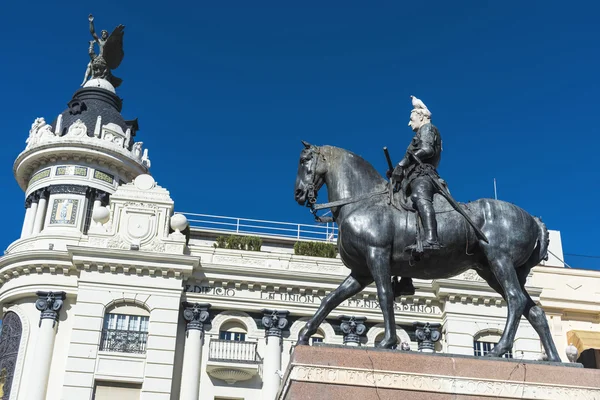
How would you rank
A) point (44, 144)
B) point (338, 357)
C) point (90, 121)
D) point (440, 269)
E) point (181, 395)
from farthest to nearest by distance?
1. point (90, 121)
2. point (44, 144)
3. point (181, 395)
4. point (440, 269)
5. point (338, 357)

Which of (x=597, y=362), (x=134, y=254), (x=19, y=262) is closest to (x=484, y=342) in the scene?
(x=597, y=362)

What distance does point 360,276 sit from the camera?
41.4 feet

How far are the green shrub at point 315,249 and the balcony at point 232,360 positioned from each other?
525 centimetres

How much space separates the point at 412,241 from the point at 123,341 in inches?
973

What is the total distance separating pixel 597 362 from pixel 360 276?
29.9 meters

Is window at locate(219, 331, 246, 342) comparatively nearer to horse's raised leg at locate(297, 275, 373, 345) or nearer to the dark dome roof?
the dark dome roof

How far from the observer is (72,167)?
41500 millimetres

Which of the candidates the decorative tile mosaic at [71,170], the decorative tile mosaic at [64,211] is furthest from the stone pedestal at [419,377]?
the decorative tile mosaic at [71,170]

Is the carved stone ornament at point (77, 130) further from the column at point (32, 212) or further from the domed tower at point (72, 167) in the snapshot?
the column at point (32, 212)

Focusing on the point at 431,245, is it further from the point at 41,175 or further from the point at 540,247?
the point at 41,175

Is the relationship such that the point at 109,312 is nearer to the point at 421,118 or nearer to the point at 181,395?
the point at 181,395

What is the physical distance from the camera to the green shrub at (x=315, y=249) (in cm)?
3891

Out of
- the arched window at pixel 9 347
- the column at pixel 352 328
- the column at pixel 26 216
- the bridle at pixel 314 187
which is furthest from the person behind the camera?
the column at pixel 26 216

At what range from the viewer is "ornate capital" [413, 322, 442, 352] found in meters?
37.1
